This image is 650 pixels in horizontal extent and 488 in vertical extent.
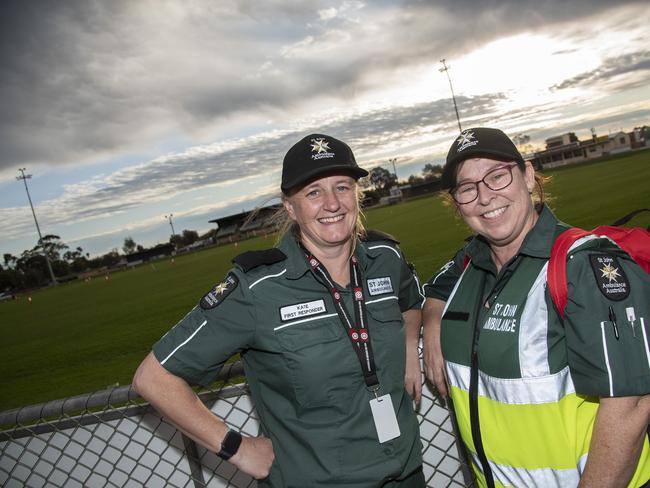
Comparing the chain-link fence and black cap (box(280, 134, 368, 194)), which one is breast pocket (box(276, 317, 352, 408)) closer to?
the chain-link fence

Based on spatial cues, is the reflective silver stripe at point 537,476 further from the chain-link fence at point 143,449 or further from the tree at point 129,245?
the tree at point 129,245

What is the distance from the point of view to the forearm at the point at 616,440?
1512 mm

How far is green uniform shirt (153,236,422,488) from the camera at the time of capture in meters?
1.98

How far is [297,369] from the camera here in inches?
79.7

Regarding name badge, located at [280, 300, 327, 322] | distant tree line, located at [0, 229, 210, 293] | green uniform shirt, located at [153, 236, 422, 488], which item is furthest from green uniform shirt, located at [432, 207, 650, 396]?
distant tree line, located at [0, 229, 210, 293]

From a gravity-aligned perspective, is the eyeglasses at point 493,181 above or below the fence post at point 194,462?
above

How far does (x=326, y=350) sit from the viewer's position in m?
2.07

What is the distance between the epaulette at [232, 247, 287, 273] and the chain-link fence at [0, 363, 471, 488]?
731 mm

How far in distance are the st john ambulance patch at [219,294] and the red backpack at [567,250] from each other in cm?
121

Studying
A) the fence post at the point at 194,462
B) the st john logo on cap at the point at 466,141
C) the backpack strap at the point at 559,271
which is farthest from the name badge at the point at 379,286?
the fence post at the point at 194,462

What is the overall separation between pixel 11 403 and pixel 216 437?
7.77 meters

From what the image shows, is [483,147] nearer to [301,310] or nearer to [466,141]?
[466,141]

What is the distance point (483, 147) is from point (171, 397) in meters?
1.65

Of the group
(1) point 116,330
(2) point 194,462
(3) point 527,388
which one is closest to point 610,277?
(3) point 527,388
